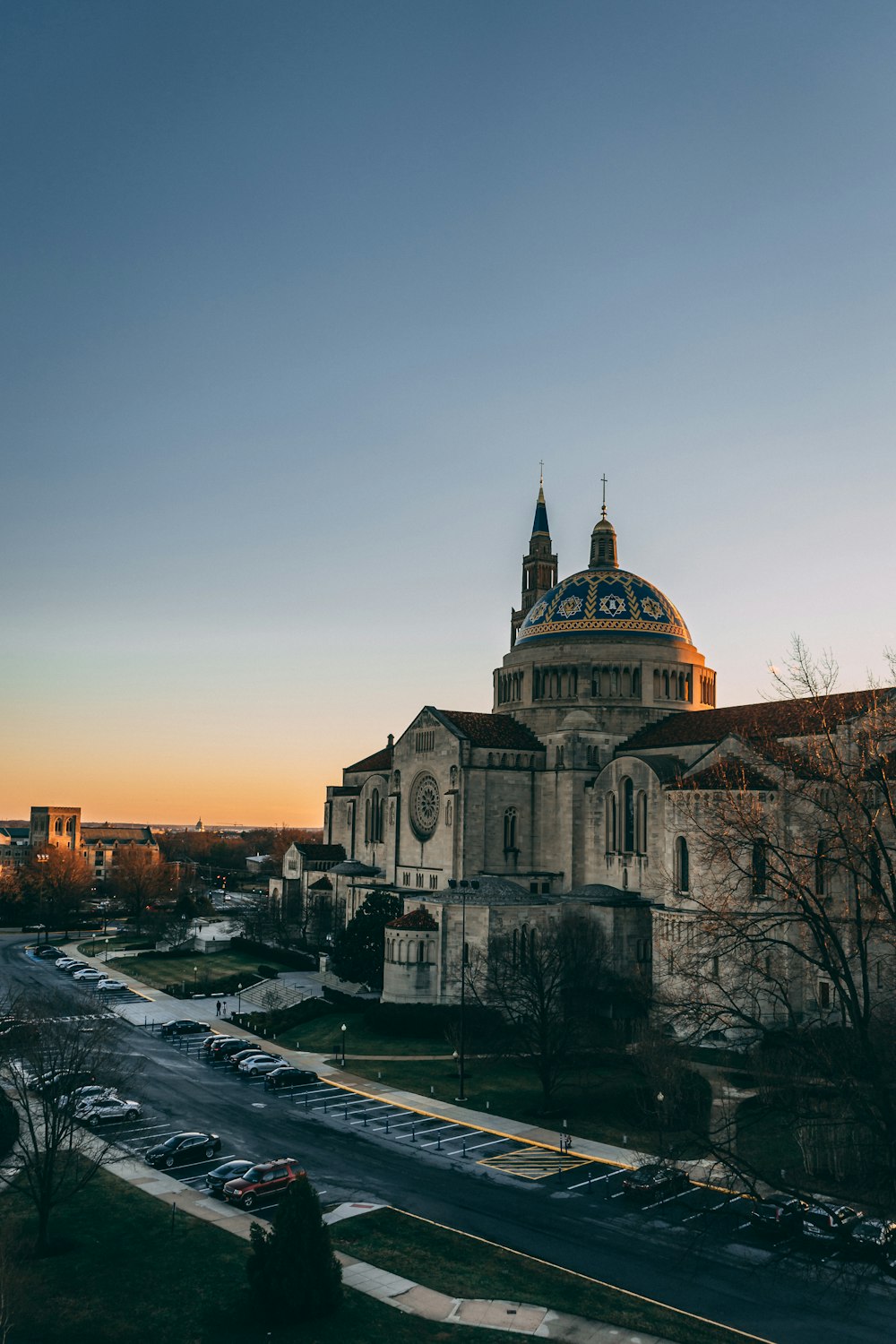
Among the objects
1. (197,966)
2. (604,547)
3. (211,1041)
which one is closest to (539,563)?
(604,547)

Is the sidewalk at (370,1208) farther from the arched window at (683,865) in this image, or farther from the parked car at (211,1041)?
the arched window at (683,865)

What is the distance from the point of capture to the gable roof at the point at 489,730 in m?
85.4

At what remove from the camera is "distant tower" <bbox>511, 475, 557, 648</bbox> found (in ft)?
400

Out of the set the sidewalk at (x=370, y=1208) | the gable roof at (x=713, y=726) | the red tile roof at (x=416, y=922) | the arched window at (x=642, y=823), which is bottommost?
the sidewalk at (x=370, y=1208)

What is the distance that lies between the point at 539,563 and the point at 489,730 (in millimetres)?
39932

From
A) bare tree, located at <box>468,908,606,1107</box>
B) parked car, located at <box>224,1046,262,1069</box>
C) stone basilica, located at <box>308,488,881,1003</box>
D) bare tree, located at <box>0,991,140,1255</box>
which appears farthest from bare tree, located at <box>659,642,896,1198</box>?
stone basilica, located at <box>308,488,881,1003</box>

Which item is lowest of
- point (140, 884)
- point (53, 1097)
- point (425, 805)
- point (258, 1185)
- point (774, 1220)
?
point (258, 1185)

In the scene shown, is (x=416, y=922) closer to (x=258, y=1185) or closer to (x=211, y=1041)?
(x=211, y=1041)

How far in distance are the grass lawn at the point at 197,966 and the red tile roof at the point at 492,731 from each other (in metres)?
28.9

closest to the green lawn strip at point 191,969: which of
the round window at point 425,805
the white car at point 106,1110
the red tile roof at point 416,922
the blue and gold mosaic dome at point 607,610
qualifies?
the round window at point 425,805

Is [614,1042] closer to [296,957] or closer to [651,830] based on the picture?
[651,830]

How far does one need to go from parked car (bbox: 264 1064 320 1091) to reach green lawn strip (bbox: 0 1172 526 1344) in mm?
19631

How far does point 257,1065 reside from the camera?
59.8m

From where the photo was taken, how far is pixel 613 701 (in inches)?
3472
